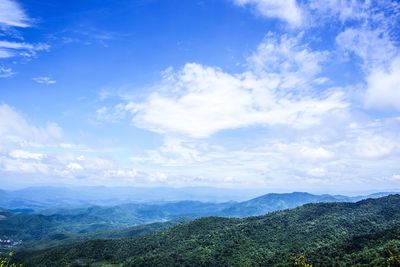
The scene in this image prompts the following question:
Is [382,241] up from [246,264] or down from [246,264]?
up

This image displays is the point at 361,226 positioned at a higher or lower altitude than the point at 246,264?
higher

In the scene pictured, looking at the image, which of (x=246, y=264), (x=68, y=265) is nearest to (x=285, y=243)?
(x=246, y=264)

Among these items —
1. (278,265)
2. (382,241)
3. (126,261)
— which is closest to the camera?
(382,241)

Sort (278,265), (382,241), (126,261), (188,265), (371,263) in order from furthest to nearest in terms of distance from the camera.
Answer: (126,261) < (188,265) < (278,265) < (382,241) < (371,263)

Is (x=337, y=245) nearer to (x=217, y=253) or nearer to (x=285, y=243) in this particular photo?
(x=285, y=243)

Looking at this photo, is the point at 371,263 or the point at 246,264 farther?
the point at 246,264

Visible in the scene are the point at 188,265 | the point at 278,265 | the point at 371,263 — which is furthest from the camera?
the point at 188,265

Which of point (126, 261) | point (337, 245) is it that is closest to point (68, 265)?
point (126, 261)

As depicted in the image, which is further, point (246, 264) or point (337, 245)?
point (246, 264)

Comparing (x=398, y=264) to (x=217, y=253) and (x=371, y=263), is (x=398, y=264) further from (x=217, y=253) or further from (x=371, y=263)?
(x=217, y=253)
